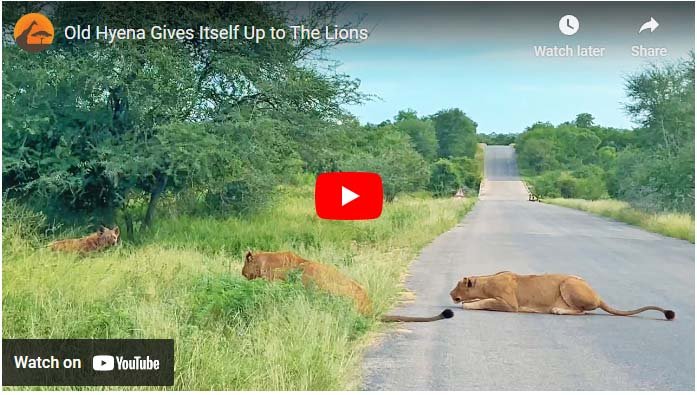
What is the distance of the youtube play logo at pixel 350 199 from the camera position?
16.5ft

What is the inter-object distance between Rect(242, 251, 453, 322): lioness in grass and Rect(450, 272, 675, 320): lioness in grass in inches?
18.5

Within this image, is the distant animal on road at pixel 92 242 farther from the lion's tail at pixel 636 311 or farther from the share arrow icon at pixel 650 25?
the share arrow icon at pixel 650 25

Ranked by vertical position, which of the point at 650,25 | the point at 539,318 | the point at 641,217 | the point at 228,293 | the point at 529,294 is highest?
the point at 650,25

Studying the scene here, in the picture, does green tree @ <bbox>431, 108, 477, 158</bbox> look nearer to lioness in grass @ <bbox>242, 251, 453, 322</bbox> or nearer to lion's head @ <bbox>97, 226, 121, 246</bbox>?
lioness in grass @ <bbox>242, 251, 453, 322</bbox>

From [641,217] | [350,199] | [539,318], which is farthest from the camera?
[641,217]

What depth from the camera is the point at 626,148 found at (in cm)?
675

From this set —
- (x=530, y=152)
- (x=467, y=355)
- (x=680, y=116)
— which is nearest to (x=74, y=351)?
(x=467, y=355)

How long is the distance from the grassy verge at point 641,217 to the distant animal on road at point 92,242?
4.28m

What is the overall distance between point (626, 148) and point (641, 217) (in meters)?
2.95

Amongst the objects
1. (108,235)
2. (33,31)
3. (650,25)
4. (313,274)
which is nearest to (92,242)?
(108,235)

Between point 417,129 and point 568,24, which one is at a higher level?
point 568,24

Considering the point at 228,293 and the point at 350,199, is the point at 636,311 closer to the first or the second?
the point at 350,199

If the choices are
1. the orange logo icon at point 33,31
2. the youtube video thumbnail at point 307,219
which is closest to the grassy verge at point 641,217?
the youtube video thumbnail at point 307,219

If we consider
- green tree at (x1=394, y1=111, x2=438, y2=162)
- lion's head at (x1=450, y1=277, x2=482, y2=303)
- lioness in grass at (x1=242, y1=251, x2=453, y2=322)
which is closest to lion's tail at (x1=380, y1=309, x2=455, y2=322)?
lioness in grass at (x1=242, y1=251, x2=453, y2=322)
